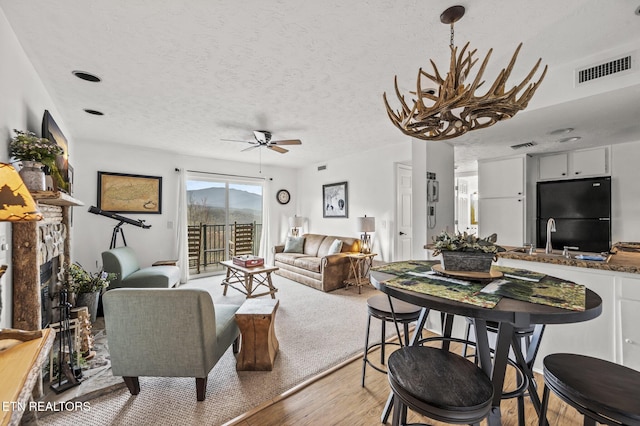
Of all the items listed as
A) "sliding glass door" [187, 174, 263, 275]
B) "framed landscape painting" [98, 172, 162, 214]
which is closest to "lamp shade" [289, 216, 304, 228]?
"sliding glass door" [187, 174, 263, 275]

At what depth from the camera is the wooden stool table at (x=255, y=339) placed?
222 cm

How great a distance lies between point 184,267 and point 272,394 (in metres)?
3.97

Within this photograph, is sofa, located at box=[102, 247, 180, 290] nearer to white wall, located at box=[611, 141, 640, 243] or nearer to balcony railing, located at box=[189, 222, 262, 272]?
balcony railing, located at box=[189, 222, 262, 272]

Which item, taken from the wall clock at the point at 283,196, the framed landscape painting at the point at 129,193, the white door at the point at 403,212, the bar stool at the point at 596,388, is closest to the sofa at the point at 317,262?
the white door at the point at 403,212

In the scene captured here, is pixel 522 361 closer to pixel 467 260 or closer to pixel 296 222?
pixel 467 260

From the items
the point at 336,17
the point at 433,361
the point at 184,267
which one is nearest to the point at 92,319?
the point at 184,267

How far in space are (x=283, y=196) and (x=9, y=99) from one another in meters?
5.15

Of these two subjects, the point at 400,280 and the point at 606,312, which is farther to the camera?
the point at 606,312

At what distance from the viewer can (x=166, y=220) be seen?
17.0 ft

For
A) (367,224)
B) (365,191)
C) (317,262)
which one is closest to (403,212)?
(367,224)

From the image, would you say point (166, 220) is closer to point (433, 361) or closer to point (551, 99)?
point (433, 361)

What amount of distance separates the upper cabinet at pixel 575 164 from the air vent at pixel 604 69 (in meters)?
2.53

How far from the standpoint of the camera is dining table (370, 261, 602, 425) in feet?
3.64

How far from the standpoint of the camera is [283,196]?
6812 millimetres
